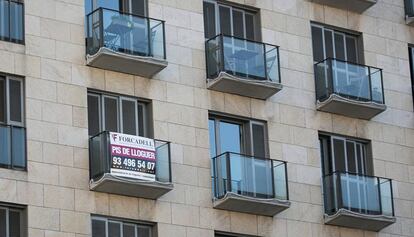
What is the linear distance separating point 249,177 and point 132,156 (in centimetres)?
382

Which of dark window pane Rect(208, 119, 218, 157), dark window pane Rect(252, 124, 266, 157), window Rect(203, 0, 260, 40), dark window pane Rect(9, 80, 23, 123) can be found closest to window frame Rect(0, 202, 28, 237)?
dark window pane Rect(9, 80, 23, 123)

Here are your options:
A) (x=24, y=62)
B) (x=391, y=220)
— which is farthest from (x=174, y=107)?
(x=391, y=220)

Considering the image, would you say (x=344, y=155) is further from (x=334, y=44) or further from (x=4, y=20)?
(x=4, y=20)

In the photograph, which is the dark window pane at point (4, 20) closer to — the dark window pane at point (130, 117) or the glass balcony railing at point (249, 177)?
the dark window pane at point (130, 117)

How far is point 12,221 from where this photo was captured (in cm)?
3966

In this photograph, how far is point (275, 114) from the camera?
4559 centimetres

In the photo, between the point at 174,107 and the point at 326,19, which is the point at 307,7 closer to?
the point at 326,19

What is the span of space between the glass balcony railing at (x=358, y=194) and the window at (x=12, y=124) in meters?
9.91

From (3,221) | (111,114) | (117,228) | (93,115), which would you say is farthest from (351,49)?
(3,221)

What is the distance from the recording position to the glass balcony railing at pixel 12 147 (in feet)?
131

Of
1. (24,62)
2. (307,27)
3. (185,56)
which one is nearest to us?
(24,62)

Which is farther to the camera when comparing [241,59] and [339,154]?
[339,154]

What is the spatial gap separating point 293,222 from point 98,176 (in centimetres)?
664

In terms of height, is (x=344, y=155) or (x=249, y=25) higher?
(x=249, y=25)
